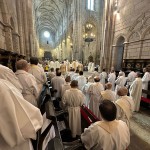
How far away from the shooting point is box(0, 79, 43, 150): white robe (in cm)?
84

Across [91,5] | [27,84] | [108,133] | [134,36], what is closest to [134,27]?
[134,36]

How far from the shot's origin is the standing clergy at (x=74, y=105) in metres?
3.21

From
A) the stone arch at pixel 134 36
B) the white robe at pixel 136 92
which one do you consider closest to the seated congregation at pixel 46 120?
the white robe at pixel 136 92

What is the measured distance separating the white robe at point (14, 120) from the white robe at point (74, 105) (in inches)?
88.1

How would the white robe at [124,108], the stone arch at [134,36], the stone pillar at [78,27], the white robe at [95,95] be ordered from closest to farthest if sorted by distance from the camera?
the white robe at [124,108] → the white robe at [95,95] → the stone arch at [134,36] → the stone pillar at [78,27]

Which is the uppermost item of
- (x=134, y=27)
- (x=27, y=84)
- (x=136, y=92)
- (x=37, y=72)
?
(x=134, y=27)

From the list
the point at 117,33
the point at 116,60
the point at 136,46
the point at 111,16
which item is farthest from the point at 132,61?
the point at 111,16

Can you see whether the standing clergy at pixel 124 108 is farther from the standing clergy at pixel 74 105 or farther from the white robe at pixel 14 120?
the white robe at pixel 14 120

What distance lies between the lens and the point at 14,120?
85 cm

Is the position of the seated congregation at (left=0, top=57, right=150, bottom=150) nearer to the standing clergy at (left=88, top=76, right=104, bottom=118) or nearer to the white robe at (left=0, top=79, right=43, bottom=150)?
the white robe at (left=0, top=79, right=43, bottom=150)

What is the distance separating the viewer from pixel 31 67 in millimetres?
3729

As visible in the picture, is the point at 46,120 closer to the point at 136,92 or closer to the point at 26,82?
the point at 26,82

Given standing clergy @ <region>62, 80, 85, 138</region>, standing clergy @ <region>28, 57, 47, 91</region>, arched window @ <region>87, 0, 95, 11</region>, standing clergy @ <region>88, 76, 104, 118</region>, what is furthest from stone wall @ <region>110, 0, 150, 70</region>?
arched window @ <region>87, 0, 95, 11</region>

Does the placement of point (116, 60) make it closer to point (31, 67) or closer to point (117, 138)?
point (31, 67)
